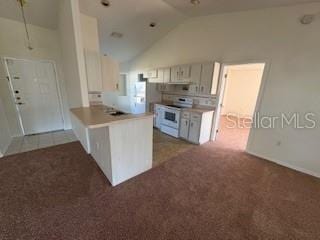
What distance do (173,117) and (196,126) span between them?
806mm

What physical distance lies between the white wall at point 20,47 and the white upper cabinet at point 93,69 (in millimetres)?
1984

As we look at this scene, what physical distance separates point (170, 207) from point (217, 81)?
3092 mm

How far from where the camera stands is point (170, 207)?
6.21 feet

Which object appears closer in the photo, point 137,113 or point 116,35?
point 137,113

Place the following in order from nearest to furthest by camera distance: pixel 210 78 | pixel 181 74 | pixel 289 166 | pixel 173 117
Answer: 1. pixel 289 166
2. pixel 210 78
3. pixel 181 74
4. pixel 173 117

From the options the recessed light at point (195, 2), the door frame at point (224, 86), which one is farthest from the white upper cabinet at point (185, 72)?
the recessed light at point (195, 2)

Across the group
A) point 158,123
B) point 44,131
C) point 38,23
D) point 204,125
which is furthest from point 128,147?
point 38,23

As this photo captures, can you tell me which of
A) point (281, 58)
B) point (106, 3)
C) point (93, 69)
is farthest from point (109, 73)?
point (281, 58)

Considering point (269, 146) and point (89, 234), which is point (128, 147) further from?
point (269, 146)

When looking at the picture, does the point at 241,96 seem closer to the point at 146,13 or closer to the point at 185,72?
the point at 185,72

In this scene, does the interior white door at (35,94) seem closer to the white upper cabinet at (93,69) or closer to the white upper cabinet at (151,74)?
the white upper cabinet at (93,69)

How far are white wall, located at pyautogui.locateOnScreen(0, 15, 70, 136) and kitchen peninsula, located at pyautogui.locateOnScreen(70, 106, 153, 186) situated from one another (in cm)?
287

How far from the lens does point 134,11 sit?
3318 mm

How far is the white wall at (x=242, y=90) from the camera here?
6398 millimetres
